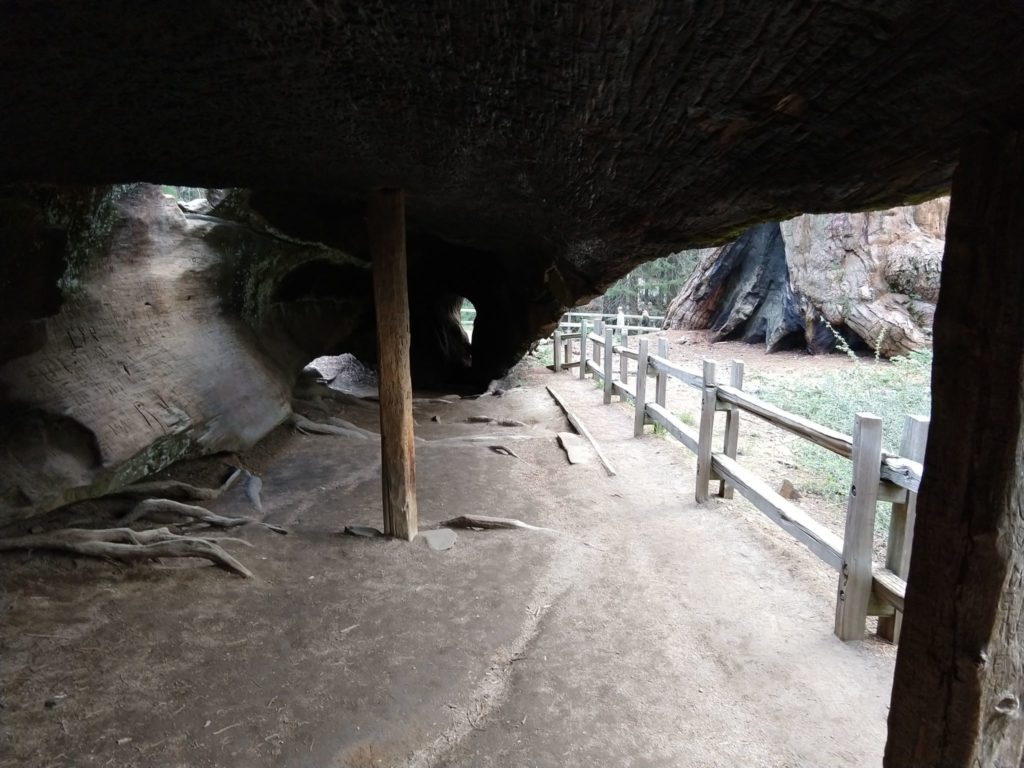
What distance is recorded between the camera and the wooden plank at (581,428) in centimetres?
668

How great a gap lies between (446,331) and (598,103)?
11668 millimetres

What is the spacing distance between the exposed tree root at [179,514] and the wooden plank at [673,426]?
403 centimetres

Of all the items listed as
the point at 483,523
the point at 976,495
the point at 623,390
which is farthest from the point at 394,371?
the point at 623,390

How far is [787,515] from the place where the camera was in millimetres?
4102

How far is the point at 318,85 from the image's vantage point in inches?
89.5

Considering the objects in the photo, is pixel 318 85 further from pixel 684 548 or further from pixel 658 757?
pixel 684 548

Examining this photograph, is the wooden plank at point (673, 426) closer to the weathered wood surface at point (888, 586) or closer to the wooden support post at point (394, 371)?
the weathered wood surface at point (888, 586)

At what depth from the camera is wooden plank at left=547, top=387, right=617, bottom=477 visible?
6684 mm

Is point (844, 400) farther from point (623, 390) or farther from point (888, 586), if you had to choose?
point (888, 586)

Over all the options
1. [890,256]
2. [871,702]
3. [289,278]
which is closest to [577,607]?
[871,702]

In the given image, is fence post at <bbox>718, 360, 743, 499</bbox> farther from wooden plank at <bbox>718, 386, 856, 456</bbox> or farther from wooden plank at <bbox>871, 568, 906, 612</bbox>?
wooden plank at <bbox>871, 568, 906, 612</bbox>

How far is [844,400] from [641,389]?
297cm

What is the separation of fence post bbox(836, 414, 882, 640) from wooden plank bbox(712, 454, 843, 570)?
131 mm

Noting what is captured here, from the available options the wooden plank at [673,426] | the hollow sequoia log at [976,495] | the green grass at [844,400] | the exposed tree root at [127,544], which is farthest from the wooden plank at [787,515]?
the exposed tree root at [127,544]
